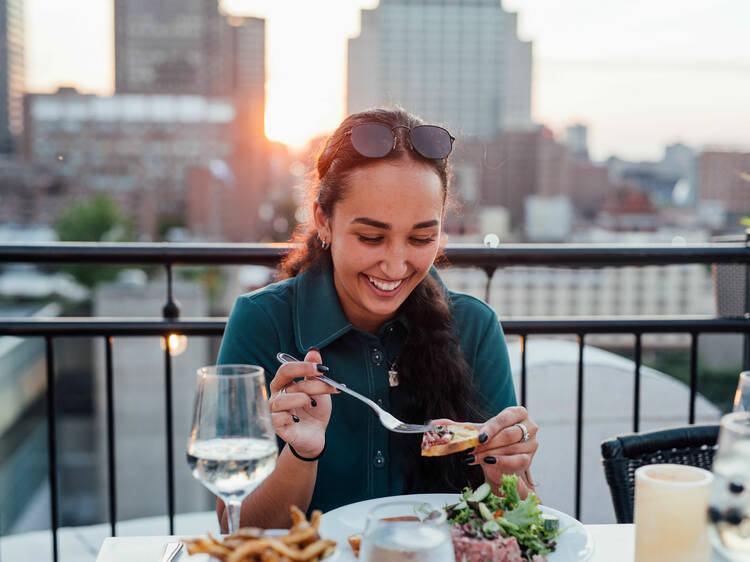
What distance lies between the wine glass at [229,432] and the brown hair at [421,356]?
0.69 m

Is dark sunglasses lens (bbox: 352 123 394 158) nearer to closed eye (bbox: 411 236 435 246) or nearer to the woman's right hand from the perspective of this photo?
closed eye (bbox: 411 236 435 246)

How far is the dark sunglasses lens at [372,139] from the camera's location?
60.0 inches

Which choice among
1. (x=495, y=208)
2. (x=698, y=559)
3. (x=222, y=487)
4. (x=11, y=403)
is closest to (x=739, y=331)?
(x=698, y=559)

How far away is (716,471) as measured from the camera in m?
0.82

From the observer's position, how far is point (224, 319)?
7.00 feet

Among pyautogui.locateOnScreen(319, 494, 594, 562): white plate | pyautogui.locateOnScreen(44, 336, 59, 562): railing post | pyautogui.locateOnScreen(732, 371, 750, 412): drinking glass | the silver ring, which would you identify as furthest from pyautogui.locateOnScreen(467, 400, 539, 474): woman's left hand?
pyautogui.locateOnScreen(44, 336, 59, 562): railing post

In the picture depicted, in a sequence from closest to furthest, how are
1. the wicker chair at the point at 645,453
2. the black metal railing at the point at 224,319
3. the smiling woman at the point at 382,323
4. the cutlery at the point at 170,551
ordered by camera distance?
the cutlery at the point at 170,551, the wicker chair at the point at 645,453, the smiling woman at the point at 382,323, the black metal railing at the point at 224,319

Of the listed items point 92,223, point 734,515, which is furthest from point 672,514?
point 92,223

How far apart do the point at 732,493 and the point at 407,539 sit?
13.7 inches

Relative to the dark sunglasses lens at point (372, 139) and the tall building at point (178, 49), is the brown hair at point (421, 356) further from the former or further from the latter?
the tall building at point (178, 49)

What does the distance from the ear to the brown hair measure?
0.02 m

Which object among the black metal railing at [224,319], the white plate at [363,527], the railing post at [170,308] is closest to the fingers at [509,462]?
the white plate at [363,527]

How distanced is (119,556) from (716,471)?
2.44 feet

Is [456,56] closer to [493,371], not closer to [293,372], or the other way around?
[493,371]
